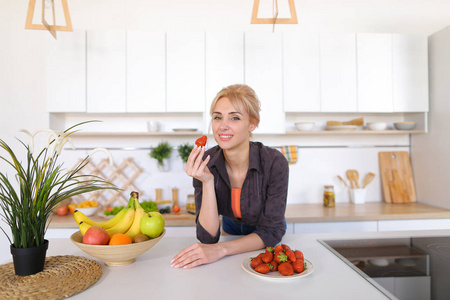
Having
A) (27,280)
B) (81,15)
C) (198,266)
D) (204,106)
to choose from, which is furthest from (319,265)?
(81,15)

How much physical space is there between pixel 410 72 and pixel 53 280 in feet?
9.78

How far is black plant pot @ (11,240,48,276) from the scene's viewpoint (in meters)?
0.97

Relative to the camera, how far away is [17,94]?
2885 millimetres

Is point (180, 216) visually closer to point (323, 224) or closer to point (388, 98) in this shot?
point (323, 224)

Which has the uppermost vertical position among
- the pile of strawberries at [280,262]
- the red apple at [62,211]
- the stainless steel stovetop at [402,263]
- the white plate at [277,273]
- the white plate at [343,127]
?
the white plate at [343,127]

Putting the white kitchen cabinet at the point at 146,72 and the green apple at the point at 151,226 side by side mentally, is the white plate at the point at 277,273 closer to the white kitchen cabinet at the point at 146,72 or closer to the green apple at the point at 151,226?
the green apple at the point at 151,226

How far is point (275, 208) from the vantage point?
145 centimetres

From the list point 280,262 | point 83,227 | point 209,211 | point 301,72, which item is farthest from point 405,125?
point 83,227

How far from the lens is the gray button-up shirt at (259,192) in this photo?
1.41 metres

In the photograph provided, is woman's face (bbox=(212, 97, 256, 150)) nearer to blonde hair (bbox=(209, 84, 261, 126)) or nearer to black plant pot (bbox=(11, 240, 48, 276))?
blonde hair (bbox=(209, 84, 261, 126))

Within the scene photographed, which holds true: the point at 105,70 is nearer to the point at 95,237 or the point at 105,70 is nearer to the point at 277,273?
the point at 95,237

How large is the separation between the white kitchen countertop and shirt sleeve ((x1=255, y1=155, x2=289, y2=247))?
0.16 metres

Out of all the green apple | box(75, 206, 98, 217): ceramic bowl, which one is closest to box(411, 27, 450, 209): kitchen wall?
the green apple

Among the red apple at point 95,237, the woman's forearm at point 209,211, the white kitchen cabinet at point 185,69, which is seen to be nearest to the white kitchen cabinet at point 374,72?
the white kitchen cabinet at point 185,69
